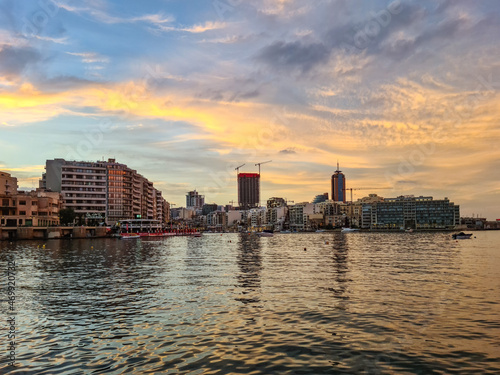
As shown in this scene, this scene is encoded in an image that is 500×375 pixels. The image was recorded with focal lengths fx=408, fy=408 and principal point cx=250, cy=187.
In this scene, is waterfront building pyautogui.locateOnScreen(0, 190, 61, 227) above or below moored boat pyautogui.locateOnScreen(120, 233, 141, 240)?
above

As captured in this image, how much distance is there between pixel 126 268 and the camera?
186 feet

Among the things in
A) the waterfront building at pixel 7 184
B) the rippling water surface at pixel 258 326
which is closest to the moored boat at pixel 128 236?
the waterfront building at pixel 7 184

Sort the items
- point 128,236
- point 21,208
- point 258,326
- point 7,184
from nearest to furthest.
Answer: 1. point 258,326
2. point 21,208
3. point 7,184
4. point 128,236

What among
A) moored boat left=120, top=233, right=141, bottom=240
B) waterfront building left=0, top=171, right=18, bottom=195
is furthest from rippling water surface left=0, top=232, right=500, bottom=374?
waterfront building left=0, top=171, right=18, bottom=195

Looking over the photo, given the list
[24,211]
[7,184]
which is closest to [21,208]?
[24,211]

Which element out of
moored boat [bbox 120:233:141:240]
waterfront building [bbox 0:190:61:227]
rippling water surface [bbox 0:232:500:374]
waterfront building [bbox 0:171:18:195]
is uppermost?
waterfront building [bbox 0:171:18:195]

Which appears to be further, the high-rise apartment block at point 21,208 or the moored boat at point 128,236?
the moored boat at point 128,236

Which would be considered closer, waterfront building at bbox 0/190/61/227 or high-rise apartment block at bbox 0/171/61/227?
waterfront building at bbox 0/190/61/227

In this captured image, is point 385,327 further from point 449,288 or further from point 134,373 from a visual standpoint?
point 449,288

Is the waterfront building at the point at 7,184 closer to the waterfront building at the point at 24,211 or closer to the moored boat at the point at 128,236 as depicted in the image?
the waterfront building at the point at 24,211

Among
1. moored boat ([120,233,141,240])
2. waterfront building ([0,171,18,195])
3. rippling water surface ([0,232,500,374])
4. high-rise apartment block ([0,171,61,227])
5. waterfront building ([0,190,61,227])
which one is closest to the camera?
rippling water surface ([0,232,500,374])

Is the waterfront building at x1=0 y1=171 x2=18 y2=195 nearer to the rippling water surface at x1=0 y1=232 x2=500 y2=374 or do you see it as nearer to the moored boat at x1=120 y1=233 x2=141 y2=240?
the moored boat at x1=120 y1=233 x2=141 y2=240

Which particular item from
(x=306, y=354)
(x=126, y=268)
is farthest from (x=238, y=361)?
(x=126, y=268)

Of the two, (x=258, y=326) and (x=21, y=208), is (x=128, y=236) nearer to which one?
(x=21, y=208)
